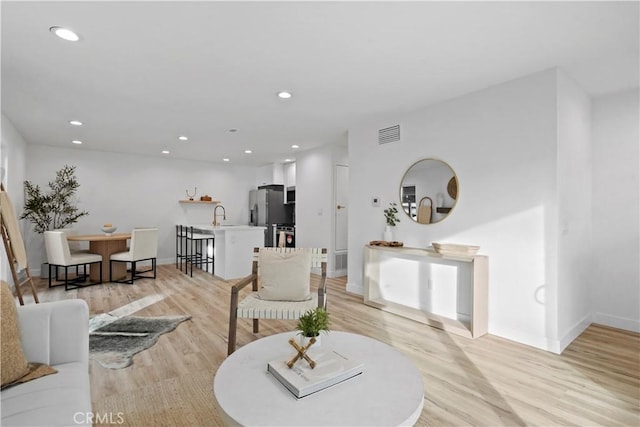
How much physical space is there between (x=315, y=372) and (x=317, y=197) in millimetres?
4787

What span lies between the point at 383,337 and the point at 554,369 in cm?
133

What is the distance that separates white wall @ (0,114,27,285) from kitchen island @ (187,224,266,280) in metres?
2.70

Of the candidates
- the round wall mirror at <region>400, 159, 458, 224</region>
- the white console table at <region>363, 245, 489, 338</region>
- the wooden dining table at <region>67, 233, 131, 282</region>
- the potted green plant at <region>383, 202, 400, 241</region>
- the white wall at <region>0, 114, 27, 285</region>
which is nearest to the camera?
the white console table at <region>363, 245, 489, 338</region>

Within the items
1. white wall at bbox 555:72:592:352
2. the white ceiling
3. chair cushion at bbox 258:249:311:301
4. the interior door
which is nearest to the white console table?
white wall at bbox 555:72:592:352

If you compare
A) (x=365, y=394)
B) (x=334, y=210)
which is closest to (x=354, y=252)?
(x=334, y=210)

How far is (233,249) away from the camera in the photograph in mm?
5590

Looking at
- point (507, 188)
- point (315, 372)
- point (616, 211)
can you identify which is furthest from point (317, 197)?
point (315, 372)

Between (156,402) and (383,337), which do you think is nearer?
(156,402)

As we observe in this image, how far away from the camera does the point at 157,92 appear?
3344 millimetres

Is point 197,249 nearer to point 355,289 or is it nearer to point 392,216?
point 355,289

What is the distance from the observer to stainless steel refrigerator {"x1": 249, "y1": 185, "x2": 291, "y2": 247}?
7566mm

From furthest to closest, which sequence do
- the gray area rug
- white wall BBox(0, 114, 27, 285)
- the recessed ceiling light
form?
1. white wall BBox(0, 114, 27, 285)
2. the gray area rug
3. the recessed ceiling light

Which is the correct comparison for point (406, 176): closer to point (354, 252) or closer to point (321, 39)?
point (354, 252)

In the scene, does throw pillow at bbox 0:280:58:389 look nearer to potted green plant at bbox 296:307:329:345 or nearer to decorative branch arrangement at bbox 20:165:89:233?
potted green plant at bbox 296:307:329:345
